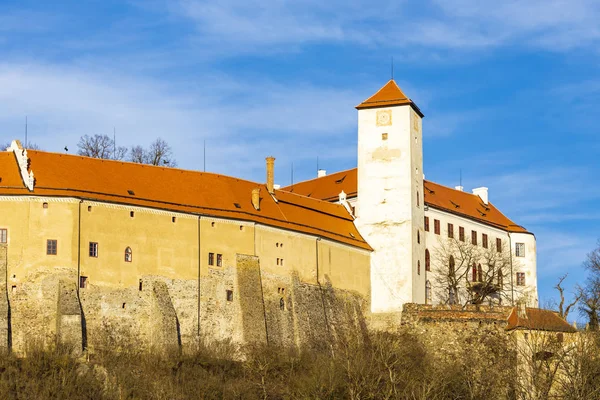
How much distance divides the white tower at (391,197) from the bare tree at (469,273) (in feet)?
10.5

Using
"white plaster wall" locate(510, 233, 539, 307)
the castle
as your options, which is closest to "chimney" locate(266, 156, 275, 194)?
the castle

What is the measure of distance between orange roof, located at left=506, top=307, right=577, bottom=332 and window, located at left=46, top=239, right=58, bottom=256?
84.3 feet

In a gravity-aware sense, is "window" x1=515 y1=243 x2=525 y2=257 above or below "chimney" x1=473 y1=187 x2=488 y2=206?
below

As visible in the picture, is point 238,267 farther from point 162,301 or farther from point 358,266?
point 358,266

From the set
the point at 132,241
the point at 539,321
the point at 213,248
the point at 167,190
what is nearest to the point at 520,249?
the point at 539,321

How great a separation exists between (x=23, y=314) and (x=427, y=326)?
24.9 m

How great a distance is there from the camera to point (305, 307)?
72188 millimetres

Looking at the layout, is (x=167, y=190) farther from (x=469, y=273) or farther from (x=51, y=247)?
(x=469, y=273)

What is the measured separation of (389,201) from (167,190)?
652 inches

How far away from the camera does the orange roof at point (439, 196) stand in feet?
282

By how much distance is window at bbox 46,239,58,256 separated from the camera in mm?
62875

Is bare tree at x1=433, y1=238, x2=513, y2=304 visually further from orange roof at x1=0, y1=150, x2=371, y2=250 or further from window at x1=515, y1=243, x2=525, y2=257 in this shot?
orange roof at x1=0, y1=150, x2=371, y2=250

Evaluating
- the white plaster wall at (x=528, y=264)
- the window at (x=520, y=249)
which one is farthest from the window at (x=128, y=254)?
the window at (x=520, y=249)

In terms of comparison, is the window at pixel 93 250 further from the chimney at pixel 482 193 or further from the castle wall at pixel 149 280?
the chimney at pixel 482 193
